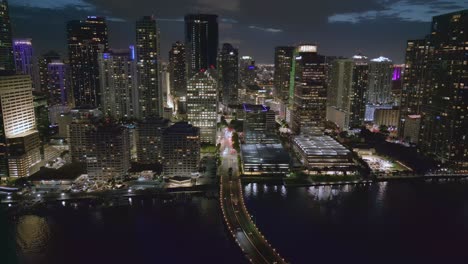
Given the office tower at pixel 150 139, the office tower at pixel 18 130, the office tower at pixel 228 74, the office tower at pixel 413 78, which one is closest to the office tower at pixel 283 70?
the office tower at pixel 228 74

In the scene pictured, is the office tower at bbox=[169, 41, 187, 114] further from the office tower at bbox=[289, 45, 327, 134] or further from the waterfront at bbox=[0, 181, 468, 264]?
the waterfront at bbox=[0, 181, 468, 264]

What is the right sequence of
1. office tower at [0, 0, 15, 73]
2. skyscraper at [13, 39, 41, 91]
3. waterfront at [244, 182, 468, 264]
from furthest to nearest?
skyscraper at [13, 39, 41, 91] → office tower at [0, 0, 15, 73] → waterfront at [244, 182, 468, 264]

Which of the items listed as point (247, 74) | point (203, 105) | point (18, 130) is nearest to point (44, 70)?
point (18, 130)

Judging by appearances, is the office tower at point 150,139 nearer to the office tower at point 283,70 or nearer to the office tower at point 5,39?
the office tower at point 5,39

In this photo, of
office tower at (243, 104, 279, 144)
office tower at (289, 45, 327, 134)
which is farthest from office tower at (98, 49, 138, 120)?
office tower at (289, 45, 327, 134)

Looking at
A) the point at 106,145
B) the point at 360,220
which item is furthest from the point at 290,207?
the point at 106,145

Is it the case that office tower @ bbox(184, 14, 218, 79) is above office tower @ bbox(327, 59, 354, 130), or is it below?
above

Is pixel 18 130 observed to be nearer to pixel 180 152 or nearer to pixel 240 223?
pixel 180 152
